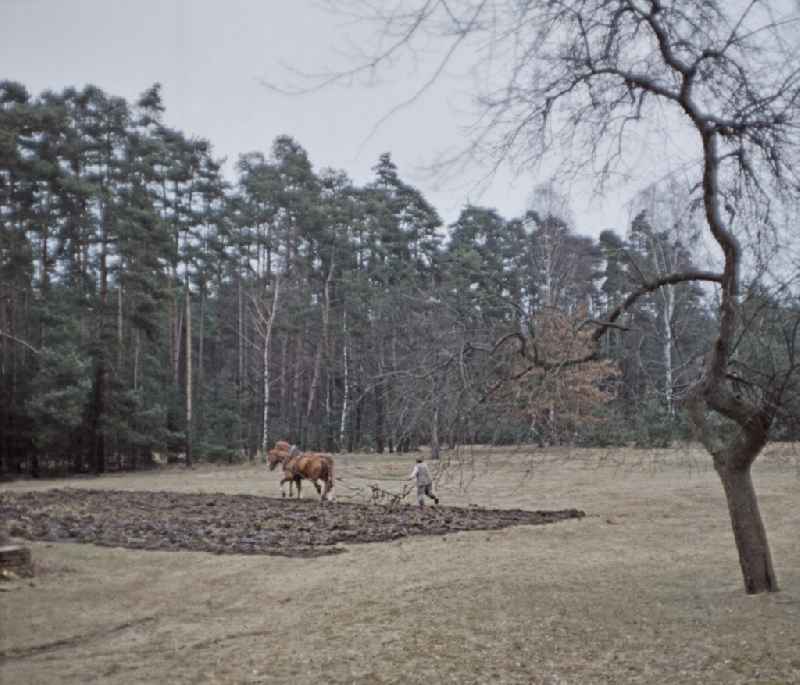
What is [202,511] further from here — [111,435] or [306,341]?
[306,341]

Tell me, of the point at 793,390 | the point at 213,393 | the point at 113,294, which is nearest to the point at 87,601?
the point at 793,390

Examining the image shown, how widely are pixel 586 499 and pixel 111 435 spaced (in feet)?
66.6

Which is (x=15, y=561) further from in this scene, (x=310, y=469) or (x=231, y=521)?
(x=310, y=469)

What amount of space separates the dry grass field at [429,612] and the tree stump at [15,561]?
0.89 feet

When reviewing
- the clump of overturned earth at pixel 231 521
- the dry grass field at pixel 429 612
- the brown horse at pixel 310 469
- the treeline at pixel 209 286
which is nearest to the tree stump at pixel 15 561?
the dry grass field at pixel 429 612

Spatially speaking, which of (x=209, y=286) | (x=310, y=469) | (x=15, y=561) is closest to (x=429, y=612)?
(x=15, y=561)

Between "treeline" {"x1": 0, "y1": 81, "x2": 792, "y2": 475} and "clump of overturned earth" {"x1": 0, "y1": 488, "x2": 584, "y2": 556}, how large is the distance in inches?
96.6

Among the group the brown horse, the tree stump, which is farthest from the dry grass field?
the brown horse

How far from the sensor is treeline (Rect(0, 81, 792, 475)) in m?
25.2

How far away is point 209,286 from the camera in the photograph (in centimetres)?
4778

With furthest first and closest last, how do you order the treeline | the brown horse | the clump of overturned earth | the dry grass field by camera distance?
1. the treeline
2. the brown horse
3. the clump of overturned earth
4. the dry grass field

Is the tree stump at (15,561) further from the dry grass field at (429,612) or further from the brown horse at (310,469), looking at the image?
the brown horse at (310,469)

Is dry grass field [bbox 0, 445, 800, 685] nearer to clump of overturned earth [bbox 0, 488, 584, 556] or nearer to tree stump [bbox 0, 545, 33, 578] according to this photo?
tree stump [bbox 0, 545, 33, 578]

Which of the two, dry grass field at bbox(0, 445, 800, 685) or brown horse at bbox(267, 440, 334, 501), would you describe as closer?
dry grass field at bbox(0, 445, 800, 685)
